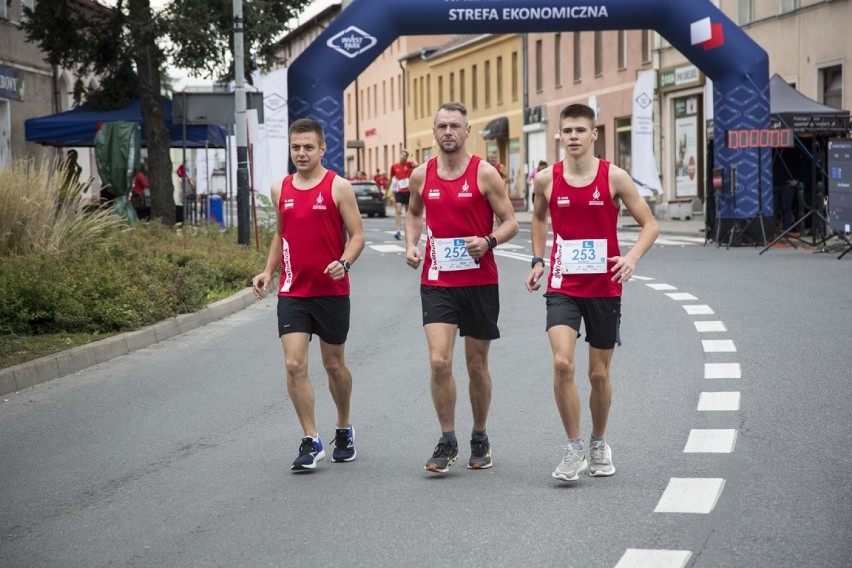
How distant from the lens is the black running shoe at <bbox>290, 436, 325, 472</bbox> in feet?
23.1

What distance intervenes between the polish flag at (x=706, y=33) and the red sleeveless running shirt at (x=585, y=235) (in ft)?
64.0

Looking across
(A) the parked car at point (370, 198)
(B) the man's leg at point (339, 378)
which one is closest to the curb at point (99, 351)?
(B) the man's leg at point (339, 378)

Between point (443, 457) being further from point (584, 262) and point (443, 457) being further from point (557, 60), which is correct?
point (557, 60)

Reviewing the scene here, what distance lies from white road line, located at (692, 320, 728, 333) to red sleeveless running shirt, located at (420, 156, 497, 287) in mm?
6270

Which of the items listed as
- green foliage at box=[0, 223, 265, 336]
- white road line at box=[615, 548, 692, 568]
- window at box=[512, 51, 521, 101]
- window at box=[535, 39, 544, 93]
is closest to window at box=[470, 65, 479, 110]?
window at box=[512, 51, 521, 101]

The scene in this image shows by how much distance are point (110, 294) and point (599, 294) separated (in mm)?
7552

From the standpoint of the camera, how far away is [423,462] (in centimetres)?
723

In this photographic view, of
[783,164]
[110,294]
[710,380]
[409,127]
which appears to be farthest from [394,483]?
[409,127]

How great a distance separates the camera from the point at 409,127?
84.0m

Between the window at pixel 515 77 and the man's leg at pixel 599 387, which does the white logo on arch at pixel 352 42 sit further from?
the window at pixel 515 77

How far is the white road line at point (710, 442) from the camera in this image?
7.33 m

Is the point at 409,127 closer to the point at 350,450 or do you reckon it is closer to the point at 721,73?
the point at 721,73

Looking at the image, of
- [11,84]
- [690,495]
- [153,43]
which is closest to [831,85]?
[153,43]

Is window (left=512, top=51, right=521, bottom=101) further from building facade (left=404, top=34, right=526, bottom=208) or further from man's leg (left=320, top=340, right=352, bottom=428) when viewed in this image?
man's leg (left=320, top=340, right=352, bottom=428)
